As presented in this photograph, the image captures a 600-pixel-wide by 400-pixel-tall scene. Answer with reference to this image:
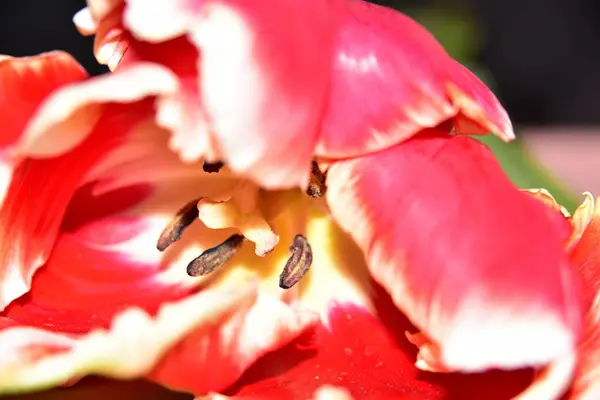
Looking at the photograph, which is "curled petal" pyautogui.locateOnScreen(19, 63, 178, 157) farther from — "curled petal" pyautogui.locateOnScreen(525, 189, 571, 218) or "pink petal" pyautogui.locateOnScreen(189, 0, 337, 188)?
"curled petal" pyautogui.locateOnScreen(525, 189, 571, 218)

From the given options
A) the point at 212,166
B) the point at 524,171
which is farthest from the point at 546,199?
the point at 524,171

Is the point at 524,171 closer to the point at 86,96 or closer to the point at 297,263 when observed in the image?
the point at 297,263

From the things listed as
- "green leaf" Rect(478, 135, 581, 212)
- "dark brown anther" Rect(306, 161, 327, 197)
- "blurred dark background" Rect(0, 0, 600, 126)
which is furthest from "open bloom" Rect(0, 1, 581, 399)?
"blurred dark background" Rect(0, 0, 600, 126)

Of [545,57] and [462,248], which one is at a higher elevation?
[462,248]

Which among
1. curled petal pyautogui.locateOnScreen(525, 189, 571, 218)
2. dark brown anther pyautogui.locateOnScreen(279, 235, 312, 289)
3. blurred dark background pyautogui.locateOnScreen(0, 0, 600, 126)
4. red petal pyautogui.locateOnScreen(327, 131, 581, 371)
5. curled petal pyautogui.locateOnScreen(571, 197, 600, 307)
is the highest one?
red petal pyautogui.locateOnScreen(327, 131, 581, 371)

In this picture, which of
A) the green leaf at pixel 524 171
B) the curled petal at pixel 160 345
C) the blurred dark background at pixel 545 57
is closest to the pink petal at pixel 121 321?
the curled petal at pixel 160 345

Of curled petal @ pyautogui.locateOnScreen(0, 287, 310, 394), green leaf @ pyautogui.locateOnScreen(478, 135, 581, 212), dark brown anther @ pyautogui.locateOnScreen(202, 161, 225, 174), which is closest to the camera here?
curled petal @ pyautogui.locateOnScreen(0, 287, 310, 394)
